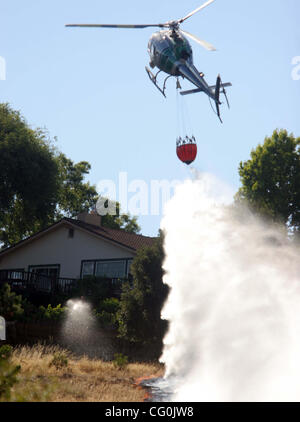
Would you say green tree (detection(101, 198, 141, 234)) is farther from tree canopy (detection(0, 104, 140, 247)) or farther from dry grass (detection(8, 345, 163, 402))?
dry grass (detection(8, 345, 163, 402))

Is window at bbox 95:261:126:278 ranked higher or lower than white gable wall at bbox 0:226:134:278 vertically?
lower

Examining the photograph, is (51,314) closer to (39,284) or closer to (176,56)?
(39,284)

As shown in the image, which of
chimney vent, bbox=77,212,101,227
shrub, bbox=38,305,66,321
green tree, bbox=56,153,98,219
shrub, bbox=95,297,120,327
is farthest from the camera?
green tree, bbox=56,153,98,219

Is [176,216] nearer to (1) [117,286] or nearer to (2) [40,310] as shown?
(2) [40,310]


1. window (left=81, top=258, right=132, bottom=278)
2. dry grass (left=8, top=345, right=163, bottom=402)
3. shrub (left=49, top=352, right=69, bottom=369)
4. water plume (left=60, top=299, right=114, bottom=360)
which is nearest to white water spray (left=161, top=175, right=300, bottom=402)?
dry grass (left=8, top=345, right=163, bottom=402)

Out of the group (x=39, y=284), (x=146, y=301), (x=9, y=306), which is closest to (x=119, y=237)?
(x=39, y=284)
